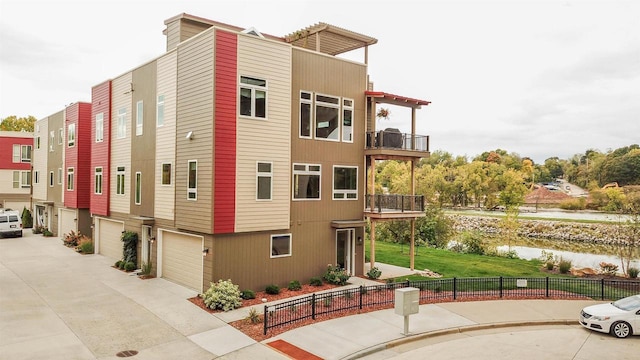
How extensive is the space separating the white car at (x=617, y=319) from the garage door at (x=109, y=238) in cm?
2206

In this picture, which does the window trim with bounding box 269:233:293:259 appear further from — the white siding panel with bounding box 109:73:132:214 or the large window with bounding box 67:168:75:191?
the large window with bounding box 67:168:75:191

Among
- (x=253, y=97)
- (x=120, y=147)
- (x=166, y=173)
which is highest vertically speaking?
(x=253, y=97)

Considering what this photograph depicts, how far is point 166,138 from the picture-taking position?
1905cm

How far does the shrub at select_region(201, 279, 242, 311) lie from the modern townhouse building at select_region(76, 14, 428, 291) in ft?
2.83

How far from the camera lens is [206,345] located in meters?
11.5

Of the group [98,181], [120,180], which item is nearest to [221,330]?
[120,180]

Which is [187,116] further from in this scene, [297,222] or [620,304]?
[620,304]

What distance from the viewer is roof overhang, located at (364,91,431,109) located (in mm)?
20750

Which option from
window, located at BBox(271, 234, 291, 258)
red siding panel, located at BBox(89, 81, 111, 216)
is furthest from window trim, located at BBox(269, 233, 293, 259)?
red siding panel, located at BBox(89, 81, 111, 216)

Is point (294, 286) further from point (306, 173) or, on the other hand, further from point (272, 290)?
point (306, 173)

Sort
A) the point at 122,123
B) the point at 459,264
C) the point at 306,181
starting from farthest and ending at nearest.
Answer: the point at 459,264 < the point at 122,123 < the point at 306,181

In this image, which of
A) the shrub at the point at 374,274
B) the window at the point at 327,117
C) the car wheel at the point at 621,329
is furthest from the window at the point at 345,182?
the car wheel at the point at 621,329

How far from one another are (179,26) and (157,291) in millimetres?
11742

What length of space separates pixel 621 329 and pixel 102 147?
26.5 meters
